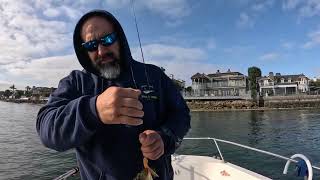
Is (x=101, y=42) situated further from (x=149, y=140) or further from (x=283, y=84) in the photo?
(x=283, y=84)

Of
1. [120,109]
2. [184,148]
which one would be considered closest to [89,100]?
[120,109]

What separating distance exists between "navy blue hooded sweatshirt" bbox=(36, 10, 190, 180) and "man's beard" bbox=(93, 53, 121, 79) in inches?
1.7

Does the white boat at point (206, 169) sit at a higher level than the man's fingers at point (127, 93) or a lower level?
lower

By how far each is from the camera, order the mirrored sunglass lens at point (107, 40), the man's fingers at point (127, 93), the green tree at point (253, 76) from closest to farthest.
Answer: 1. the man's fingers at point (127, 93)
2. the mirrored sunglass lens at point (107, 40)
3. the green tree at point (253, 76)

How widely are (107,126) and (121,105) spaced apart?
0.51 metres

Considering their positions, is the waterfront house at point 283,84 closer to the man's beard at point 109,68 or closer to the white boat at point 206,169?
the white boat at point 206,169

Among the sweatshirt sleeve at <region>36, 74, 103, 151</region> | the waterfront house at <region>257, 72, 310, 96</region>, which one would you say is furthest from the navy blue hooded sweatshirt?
the waterfront house at <region>257, 72, 310, 96</region>

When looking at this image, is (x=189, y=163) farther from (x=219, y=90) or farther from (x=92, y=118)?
(x=219, y=90)

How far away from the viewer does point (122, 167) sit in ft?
6.10

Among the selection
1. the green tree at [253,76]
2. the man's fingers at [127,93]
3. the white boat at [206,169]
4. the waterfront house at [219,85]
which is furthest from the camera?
the waterfront house at [219,85]

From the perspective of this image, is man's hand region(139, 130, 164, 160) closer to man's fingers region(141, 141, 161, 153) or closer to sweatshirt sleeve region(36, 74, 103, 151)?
man's fingers region(141, 141, 161, 153)

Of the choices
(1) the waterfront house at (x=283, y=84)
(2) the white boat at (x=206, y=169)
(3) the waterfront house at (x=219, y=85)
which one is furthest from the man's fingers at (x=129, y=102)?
(1) the waterfront house at (x=283, y=84)

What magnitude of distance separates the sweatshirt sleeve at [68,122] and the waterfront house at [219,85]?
104568 mm

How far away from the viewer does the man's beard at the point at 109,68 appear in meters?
1.89
